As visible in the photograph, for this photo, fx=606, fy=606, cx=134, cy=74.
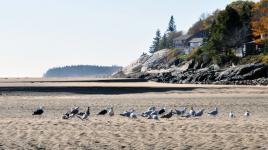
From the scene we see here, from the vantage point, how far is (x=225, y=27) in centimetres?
11250

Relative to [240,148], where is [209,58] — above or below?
above

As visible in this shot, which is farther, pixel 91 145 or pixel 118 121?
pixel 118 121

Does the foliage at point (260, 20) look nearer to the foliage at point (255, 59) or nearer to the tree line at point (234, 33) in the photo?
the tree line at point (234, 33)

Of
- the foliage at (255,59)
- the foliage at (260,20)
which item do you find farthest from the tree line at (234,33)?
the foliage at (255,59)

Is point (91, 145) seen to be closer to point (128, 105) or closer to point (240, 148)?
point (240, 148)

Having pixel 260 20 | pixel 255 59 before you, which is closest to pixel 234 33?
pixel 260 20

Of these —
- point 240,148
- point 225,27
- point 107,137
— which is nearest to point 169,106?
point 107,137

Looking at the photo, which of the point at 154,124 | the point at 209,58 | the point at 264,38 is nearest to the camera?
the point at 154,124

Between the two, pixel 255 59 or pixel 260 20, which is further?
pixel 260 20

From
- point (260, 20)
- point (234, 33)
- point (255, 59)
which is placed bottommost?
point (255, 59)

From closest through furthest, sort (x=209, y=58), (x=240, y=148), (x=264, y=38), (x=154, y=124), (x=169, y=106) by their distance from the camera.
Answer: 1. (x=240, y=148)
2. (x=154, y=124)
3. (x=169, y=106)
4. (x=264, y=38)
5. (x=209, y=58)

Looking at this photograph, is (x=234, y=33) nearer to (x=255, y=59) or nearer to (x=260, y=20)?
(x=260, y=20)

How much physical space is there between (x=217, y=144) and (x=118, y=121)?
26.9 feet

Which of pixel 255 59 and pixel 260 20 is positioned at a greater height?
pixel 260 20
